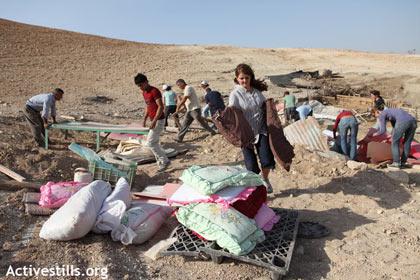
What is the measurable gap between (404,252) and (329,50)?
3424 centimetres

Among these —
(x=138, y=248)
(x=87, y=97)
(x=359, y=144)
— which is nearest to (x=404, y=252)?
(x=138, y=248)

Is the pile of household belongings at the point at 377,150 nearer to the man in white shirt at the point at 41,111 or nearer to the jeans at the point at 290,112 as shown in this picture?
the jeans at the point at 290,112

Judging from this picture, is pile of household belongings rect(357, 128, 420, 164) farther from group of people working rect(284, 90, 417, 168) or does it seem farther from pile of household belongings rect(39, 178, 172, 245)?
pile of household belongings rect(39, 178, 172, 245)

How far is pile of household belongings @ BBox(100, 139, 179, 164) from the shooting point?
686cm

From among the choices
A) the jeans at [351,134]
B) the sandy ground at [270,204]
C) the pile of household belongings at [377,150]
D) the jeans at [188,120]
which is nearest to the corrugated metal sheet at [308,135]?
the jeans at [351,134]

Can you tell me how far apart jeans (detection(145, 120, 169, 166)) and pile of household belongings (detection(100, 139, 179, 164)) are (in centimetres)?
43

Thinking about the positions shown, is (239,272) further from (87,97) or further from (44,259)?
(87,97)

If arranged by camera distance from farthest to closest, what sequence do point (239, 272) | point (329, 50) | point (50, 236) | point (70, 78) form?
point (329, 50)
point (70, 78)
point (50, 236)
point (239, 272)

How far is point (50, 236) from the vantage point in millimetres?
3758

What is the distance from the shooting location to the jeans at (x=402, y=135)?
714 centimetres

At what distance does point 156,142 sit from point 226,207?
9.86ft

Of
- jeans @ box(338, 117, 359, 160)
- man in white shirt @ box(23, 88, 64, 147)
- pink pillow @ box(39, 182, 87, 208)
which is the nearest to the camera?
pink pillow @ box(39, 182, 87, 208)

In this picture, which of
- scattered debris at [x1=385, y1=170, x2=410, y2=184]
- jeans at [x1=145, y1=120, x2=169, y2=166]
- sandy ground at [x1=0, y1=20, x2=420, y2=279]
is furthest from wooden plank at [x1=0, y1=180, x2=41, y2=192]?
scattered debris at [x1=385, y1=170, x2=410, y2=184]

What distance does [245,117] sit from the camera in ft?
15.4
